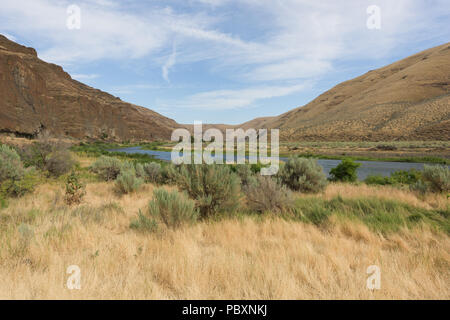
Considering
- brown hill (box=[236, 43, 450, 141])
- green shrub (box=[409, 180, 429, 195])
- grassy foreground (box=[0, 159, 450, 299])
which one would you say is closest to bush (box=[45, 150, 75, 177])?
grassy foreground (box=[0, 159, 450, 299])

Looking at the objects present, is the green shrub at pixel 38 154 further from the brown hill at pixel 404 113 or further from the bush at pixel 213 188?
the brown hill at pixel 404 113

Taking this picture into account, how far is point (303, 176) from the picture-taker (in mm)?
8477

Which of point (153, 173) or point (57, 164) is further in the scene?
point (153, 173)

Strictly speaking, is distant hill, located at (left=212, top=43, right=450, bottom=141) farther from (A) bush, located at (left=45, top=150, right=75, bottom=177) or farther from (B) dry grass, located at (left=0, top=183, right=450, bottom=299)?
(A) bush, located at (left=45, top=150, right=75, bottom=177)

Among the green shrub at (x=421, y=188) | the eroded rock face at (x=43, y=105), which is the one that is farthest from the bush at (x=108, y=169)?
the green shrub at (x=421, y=188)

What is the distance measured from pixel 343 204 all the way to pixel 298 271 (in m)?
4.24

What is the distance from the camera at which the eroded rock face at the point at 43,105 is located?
3541cm

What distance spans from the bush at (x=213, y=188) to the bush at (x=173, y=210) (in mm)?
635

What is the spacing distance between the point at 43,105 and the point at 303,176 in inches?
2196
